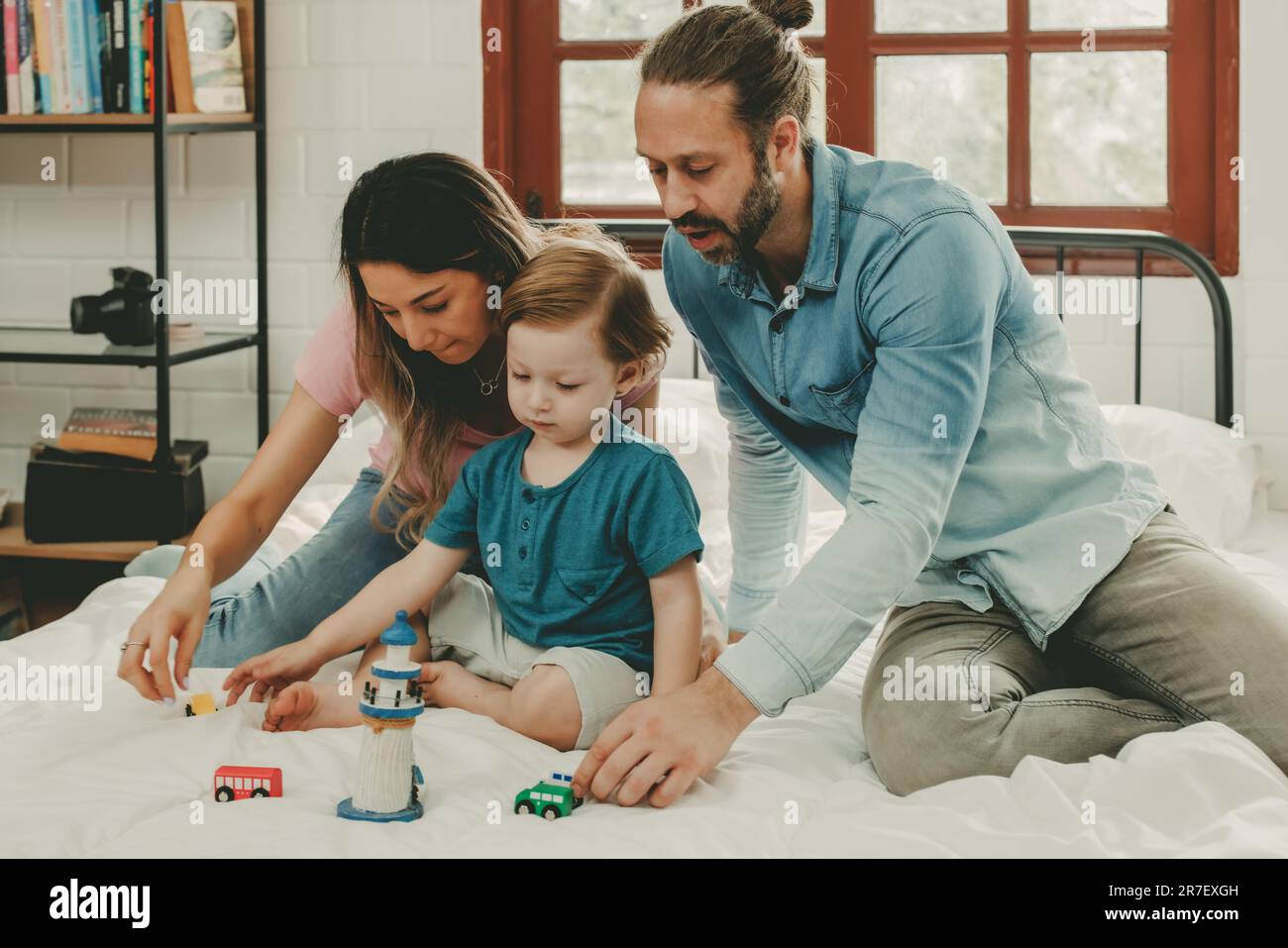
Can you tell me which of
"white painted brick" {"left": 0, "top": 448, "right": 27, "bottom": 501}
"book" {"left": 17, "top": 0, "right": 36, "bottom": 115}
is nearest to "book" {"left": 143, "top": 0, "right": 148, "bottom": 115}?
"book" {"left": 17, "top": 0, "right": 36, "bottom": 115}

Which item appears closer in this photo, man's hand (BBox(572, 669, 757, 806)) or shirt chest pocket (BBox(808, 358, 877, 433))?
man's hand (BBox(572, 669, 757, 806))

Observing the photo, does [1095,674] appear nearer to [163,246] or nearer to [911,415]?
[911,415]

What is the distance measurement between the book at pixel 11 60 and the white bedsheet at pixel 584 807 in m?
1.55

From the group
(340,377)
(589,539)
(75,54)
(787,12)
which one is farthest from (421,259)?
(75,54)

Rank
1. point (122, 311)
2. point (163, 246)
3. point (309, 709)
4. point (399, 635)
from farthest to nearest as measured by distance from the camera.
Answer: point (122, 311), point (163, 246), point (309, 709), point (399, 635)

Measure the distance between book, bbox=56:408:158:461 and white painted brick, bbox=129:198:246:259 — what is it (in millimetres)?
452

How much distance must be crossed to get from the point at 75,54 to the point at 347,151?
0.52 m

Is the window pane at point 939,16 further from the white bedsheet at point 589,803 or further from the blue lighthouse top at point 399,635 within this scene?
the blue lighthouse top at point 399,635

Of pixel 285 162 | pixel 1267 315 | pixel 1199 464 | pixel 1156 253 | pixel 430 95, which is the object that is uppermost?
pixel 430 95

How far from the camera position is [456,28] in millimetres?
2725

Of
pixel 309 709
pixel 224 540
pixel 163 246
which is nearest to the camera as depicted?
pixel 309 709

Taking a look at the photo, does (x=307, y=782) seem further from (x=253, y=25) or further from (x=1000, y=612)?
(x=253, y=25)

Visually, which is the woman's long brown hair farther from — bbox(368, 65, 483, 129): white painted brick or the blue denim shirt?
bbox(368, 65, 483, 129): white painted brick

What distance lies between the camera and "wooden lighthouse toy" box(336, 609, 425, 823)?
1.07 metres
